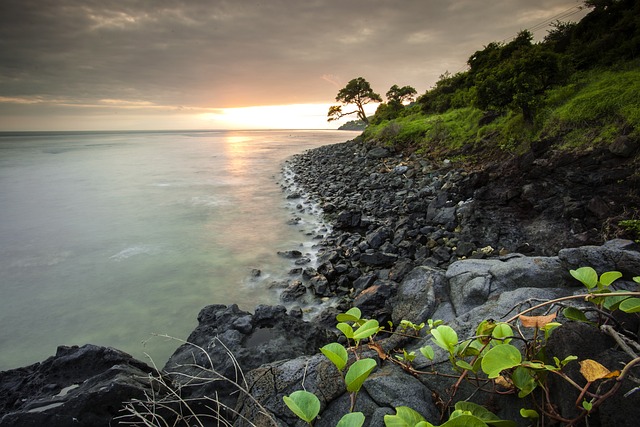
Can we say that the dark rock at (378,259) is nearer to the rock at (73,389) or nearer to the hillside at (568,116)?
the hillside at (568,116)

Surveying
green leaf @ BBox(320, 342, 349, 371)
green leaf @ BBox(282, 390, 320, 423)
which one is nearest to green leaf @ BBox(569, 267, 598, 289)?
green leaf @ BBox(320, 342, 349, 371)

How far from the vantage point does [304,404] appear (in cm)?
133

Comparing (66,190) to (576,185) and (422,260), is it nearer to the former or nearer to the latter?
(422,260)

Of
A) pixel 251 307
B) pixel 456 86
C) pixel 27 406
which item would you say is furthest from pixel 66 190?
pixel 456 86

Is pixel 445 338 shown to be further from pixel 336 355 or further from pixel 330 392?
pixel 330 392

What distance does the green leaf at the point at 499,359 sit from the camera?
126 centimetres

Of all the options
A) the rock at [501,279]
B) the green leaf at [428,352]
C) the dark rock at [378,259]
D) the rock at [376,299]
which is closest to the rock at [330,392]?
the green leaf at [428,352]

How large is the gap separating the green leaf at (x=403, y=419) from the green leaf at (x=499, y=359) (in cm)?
34

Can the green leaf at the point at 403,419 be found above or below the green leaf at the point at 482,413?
above

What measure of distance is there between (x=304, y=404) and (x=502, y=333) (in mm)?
1064

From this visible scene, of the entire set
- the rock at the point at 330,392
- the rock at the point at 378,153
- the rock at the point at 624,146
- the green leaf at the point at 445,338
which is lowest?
the rock at the point at 330,392

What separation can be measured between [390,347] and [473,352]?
1229 millimetres

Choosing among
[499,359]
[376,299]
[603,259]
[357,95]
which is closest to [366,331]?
[499,359]

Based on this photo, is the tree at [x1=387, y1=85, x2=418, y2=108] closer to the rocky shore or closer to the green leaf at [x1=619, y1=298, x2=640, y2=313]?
the rocky shore
